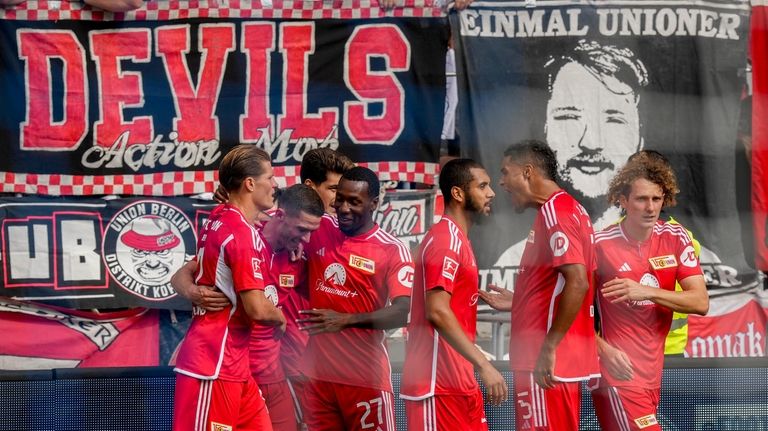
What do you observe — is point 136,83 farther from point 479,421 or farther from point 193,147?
point 479,421

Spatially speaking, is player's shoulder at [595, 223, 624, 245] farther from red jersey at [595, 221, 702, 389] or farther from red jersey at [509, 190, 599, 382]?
red jersey at [509, 190, 599, 382]

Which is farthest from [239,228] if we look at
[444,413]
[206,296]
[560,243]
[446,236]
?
[560,243]

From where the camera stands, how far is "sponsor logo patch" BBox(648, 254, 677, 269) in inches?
170

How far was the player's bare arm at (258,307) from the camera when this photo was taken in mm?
3705

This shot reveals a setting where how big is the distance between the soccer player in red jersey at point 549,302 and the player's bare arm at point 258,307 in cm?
93

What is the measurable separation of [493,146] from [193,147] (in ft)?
4.64

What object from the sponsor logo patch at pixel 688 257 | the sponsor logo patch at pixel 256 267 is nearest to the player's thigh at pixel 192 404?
the sponsor logo patch at pixel 256 267

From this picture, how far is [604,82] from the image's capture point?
17.0 ft

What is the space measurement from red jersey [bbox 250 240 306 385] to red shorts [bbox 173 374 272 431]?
1.17 ft

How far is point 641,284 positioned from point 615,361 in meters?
0.31


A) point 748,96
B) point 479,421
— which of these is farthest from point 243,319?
point 748,96

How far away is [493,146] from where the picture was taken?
518 centimetres

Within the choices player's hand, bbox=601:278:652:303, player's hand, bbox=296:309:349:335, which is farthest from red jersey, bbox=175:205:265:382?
player's hand, bbox=601:278:652:303

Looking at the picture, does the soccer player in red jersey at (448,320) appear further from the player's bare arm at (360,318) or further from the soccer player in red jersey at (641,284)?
the soccer player in red jersey at (641,284)
